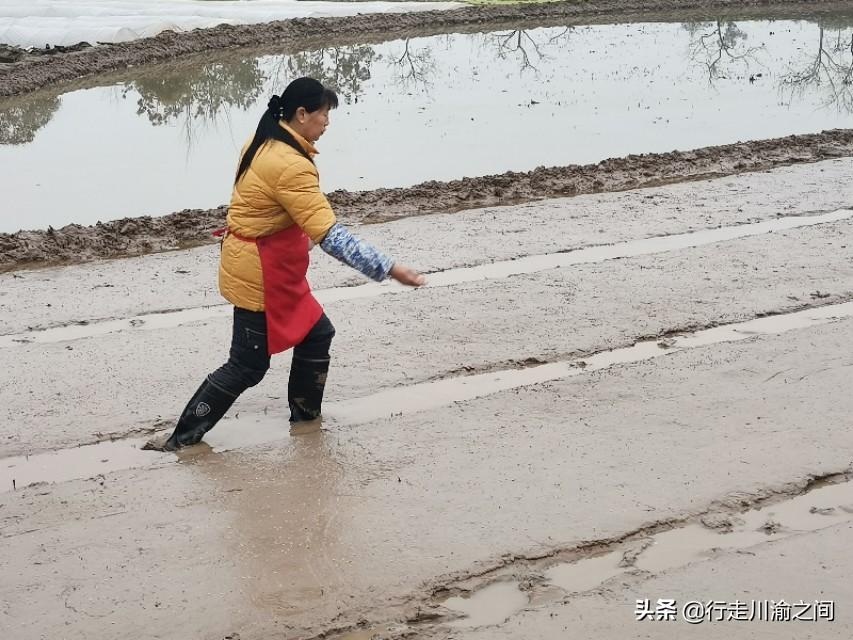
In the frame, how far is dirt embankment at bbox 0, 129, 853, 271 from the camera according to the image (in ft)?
23.5

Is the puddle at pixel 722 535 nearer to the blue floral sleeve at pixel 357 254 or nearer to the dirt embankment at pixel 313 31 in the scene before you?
the blue floral sleeve at pixel 357 254

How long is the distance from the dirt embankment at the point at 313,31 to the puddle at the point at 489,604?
442 inches

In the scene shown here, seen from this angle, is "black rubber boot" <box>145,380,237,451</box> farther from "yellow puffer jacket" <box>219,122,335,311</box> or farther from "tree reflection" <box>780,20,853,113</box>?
"tree reflection" <box>780,20,853,113</box>

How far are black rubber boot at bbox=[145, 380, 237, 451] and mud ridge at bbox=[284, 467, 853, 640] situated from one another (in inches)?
52.0

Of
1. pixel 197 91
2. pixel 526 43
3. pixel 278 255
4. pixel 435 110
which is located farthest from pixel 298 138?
pixel 526 43

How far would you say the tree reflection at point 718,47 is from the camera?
49.4 feet

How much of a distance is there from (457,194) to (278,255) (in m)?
4.32

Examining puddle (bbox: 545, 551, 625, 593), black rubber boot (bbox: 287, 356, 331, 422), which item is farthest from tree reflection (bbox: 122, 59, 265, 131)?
puddle (bbox: 545, 551, 625, 593)

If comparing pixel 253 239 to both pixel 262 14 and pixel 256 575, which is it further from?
pixel 262 14

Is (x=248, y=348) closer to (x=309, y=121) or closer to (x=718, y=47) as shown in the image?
(x=309, y=121)

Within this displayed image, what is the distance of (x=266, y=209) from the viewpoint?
4.05 meters

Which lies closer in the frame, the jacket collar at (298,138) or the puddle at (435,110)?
the jacket collar at (298,138)

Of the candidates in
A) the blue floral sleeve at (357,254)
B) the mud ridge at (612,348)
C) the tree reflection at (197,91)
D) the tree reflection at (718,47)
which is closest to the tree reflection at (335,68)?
the tree reflection at (197,91)

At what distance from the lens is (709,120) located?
11703 mm
